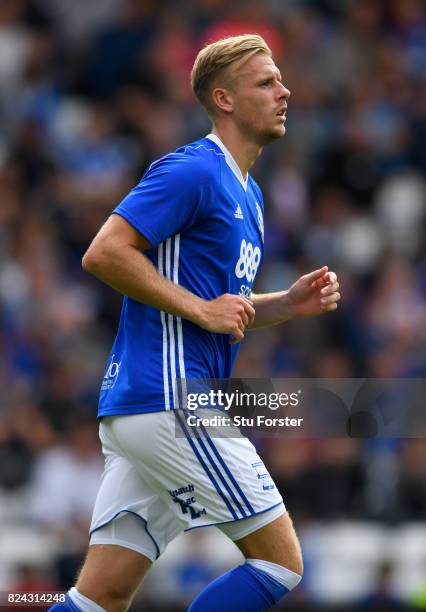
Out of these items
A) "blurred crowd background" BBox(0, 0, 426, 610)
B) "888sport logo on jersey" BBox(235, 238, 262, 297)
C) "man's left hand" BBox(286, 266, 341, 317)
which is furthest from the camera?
"blurred crowd background" BBox(0, 0, 426, 610)

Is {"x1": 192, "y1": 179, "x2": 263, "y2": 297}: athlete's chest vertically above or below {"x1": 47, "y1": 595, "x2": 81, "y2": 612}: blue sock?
above

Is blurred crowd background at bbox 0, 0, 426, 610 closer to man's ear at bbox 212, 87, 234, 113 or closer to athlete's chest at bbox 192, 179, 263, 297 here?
athlete's chest at bbox 192, 179, 263, 297

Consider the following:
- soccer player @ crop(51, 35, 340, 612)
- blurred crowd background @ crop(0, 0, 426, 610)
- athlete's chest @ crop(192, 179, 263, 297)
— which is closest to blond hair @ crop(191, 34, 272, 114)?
soccer player @ crop(51, 35, 340, 612)

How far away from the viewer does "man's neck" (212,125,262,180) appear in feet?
16.9

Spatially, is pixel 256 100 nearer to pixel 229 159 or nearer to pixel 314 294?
pixel 229 159

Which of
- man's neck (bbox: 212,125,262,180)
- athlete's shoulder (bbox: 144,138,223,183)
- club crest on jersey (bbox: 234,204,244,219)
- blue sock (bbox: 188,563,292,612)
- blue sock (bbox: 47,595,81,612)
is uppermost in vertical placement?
man's neck (bbox: 212,125,262,180)

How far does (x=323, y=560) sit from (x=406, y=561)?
0.56 meters

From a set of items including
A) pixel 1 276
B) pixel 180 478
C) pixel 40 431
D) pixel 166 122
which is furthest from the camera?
pixel 166 122

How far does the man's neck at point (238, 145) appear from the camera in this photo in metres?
5.14

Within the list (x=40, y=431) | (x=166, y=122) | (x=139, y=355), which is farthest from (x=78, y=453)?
(x=139, y=355)

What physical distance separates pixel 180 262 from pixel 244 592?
47.6 inches

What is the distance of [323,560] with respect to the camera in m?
9.05

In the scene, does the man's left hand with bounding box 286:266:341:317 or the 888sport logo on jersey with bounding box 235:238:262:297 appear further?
the man's left hand with bounding box 286:266:341:317

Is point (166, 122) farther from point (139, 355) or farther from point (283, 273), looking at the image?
point (139, 355)
